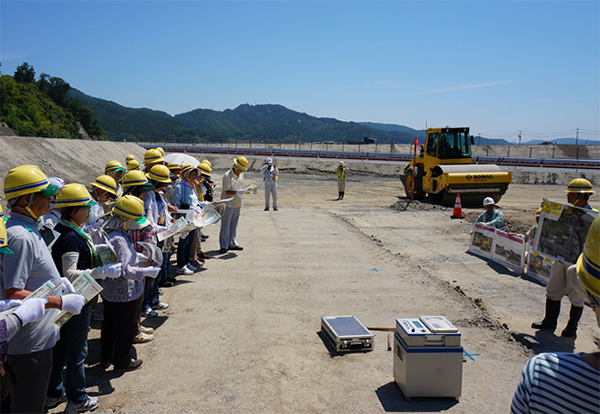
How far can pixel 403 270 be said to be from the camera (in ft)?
28.4

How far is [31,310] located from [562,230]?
7.16m

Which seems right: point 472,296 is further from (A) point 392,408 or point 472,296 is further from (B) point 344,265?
(A) point 392,408

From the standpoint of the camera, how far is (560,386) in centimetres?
175

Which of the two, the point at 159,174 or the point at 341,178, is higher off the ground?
the point at 159,174

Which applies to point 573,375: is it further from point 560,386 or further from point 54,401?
point 54,401

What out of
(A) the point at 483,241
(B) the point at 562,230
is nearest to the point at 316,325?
(B) the point at 562,230

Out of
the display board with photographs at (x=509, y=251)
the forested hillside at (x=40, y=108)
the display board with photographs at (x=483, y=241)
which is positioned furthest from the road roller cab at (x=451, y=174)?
the forested hillside at (x=40, y=108)

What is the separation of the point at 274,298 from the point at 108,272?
353 cm

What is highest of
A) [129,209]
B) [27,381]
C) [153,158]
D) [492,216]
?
[153,158]

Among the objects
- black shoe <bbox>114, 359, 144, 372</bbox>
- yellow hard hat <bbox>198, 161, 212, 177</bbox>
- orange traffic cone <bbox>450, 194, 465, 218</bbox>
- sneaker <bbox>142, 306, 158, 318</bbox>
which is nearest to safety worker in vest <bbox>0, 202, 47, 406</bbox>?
black shoe <bbox>114, 359, 144, 372</bbox>

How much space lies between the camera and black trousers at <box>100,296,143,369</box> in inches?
170

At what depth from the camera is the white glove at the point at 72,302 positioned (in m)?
2.94

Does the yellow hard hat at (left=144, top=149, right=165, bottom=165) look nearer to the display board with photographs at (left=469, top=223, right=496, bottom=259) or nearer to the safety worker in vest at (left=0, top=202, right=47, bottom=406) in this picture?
the safety worker in vest at (left=0, top=202, right=47, bottom=406)

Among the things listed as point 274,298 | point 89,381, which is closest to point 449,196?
point 274,298
